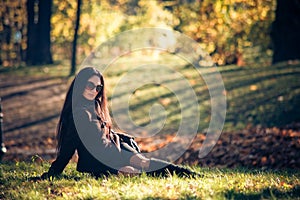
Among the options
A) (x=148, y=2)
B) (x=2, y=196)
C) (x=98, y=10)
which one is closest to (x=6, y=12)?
(x=98, y=10)

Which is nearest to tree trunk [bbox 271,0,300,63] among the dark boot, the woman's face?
the dark boot

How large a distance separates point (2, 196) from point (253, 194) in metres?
2.83

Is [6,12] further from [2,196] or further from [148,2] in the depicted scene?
[2,196]

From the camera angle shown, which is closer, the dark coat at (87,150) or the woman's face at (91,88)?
the dark coat at (87,150)

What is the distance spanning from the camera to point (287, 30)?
1598cm

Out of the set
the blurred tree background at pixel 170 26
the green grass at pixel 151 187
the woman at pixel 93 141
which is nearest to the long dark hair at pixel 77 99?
the woman at pixel 93 141

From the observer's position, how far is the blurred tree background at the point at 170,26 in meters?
16.6

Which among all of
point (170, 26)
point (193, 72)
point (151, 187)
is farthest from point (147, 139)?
point (170, 26)

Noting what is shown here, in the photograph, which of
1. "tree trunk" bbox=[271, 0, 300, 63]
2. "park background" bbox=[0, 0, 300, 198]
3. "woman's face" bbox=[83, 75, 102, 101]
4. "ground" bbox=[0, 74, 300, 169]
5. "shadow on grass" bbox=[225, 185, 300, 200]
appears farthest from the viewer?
"tree trunk" bbox=[271, 0, 300, 63]

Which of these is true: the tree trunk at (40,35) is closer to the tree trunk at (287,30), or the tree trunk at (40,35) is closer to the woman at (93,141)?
the tree trunk at (287,30)

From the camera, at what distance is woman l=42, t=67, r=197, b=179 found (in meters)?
5.09

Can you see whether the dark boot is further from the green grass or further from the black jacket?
the black jacket

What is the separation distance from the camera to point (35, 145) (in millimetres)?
11375

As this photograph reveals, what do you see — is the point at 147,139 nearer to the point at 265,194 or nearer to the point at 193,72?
the point at 193,72
